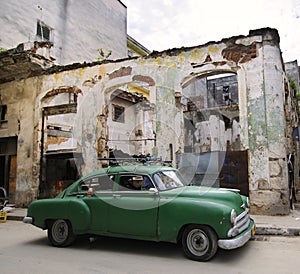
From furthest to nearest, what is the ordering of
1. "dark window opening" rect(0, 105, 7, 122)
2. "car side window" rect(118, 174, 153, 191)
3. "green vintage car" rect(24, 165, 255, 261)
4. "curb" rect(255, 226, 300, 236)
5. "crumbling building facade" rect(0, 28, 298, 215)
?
"dark window opening" rect(0, 105, 7, 122), "crumbling building facade" rect(0, 28, 298, 215), "curb" rect(255, 226, 300, 236), "car side window" rect(118, 174, 153, 191), "green vintage car" rect(24, 165, 255, 261)

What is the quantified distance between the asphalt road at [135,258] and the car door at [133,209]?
447 millimetres

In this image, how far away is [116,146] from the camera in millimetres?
18922

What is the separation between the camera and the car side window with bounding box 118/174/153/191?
5598 millimetres

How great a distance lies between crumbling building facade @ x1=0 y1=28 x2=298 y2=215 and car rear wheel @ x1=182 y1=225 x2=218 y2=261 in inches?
180

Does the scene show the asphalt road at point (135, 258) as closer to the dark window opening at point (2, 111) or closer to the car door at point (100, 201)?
the car door at point (100, 201)

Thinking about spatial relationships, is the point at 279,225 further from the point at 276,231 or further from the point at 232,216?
the point at 232,216

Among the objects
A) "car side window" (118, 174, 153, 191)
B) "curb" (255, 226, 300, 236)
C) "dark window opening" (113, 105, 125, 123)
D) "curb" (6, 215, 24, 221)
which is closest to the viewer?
"car side window" (118, 174, 153, 191)

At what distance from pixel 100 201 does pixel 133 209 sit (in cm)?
72

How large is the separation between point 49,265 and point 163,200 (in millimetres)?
2110

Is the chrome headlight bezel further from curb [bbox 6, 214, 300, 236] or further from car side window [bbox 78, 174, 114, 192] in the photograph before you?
curb [bbox 6, 214, 300, 236]

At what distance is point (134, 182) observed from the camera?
5746mm

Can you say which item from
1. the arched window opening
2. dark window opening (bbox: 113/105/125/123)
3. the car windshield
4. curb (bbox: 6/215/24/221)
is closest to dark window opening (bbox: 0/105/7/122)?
curb (bbox: 6/215/24/221)

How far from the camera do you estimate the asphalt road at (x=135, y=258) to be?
455cm

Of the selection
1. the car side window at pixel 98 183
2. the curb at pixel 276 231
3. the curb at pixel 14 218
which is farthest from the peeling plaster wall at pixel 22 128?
the curb at pixel 276 231
